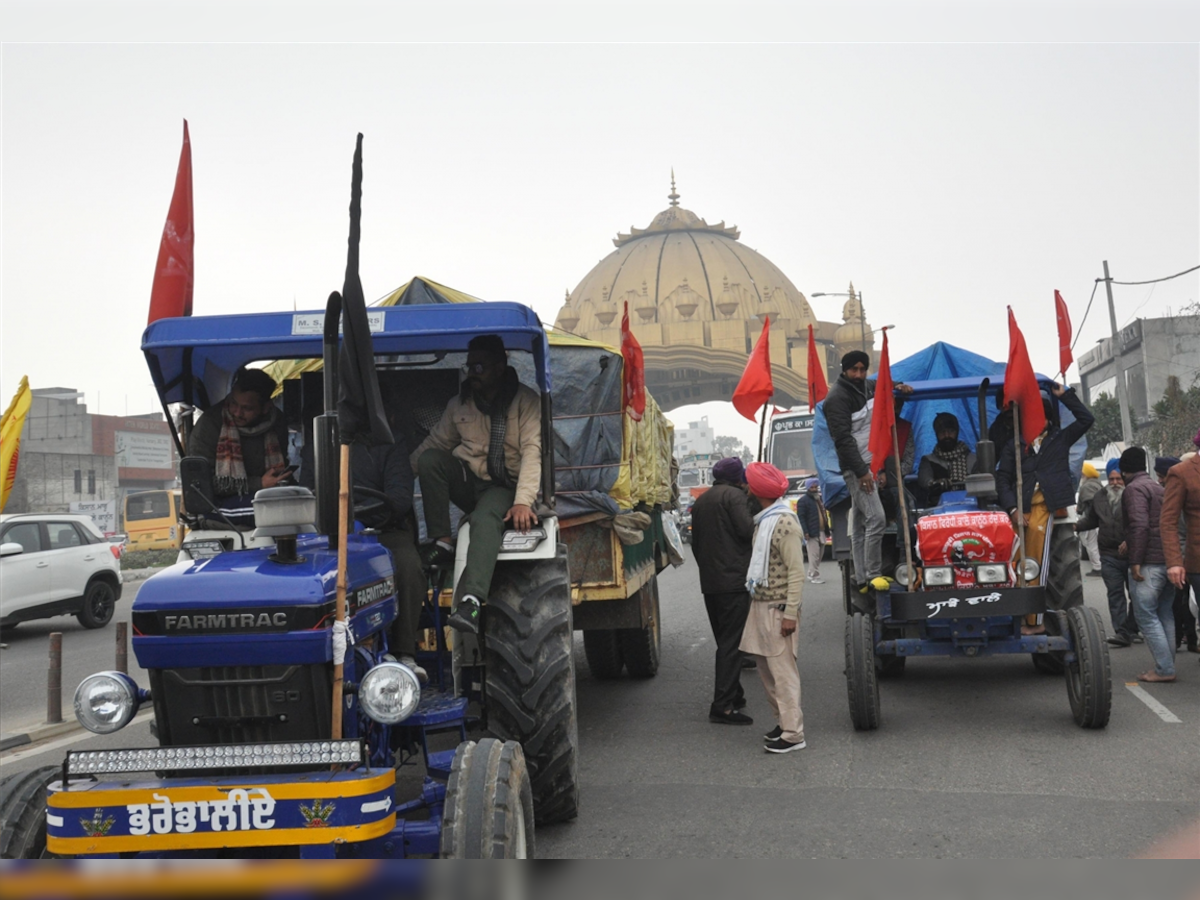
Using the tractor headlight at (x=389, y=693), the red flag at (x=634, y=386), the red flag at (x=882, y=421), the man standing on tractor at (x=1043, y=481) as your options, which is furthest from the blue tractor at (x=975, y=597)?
the tractor headlight at (x=389, y=693)

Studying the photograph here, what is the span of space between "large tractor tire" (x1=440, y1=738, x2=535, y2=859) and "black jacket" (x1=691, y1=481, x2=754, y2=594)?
13.7ft

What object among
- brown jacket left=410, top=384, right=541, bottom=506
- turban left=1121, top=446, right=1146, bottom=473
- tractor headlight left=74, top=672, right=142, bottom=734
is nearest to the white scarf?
brown jacket left=410, top=384, right=541, bottom=506

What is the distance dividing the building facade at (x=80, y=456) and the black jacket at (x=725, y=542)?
149 feet

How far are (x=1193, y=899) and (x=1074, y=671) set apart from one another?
19.8ft

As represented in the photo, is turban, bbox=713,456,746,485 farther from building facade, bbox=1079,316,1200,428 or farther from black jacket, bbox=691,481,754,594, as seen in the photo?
building facade, bbox=1079,316,1200,428

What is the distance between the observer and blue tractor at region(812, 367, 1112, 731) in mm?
7500

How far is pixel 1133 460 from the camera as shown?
31.7 ft

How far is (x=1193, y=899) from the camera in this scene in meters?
1.94

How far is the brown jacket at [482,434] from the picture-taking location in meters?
5.97

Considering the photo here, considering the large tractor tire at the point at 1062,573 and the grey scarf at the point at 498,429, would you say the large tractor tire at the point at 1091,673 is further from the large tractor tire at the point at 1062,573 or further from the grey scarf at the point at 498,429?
the grey scarf at the point at 498,429

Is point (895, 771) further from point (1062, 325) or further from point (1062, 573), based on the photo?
point (1062, 325)

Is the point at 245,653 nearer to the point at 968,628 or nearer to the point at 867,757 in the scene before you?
the point at 867,757

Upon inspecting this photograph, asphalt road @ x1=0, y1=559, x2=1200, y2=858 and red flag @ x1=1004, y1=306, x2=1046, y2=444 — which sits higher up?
red flag @ x1=1004, y1=306, x2=1046, y2=444

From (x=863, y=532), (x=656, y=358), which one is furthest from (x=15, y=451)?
(x=656, y=358)
